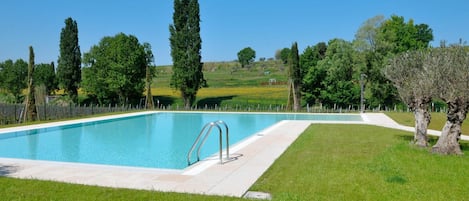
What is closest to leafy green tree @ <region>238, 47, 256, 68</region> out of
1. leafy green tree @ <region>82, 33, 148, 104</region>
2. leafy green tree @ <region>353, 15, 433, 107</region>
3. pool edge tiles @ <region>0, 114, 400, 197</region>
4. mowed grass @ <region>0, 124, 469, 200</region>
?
leafy green tree @ <region>353, 15, 433, 107</region>

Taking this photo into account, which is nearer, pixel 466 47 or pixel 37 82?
pixel 466 47

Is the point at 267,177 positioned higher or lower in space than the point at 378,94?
lower

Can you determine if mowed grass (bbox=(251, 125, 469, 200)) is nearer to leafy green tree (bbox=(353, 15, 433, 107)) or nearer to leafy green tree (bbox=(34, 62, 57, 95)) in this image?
leafy green tree (bbox=(353, 15, 433, 107))

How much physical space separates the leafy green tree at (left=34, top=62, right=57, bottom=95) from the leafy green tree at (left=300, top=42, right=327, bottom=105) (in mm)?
27794

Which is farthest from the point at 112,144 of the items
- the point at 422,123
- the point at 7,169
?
the point at 422,123

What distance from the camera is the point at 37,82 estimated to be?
38.5 m

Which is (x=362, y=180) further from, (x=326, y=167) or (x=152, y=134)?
(x=152, y=134)

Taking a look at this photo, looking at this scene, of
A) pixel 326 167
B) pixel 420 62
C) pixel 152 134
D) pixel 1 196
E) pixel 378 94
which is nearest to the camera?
pixel 1 196

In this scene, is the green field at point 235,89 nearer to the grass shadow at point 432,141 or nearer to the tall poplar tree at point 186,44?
the tall poplar tree at point 186,44

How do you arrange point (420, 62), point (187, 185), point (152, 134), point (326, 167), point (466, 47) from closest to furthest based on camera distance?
point (187, 185)
point (326, 167)
point (466, 47)
point (420, 62)
point (152, 134)

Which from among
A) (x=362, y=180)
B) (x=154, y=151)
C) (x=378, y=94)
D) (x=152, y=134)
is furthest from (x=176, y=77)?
(x=362, y=180)

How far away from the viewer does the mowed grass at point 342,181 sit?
481 centimetres

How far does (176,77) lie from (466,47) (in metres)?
22.6

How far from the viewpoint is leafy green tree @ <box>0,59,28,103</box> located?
3709 cm
